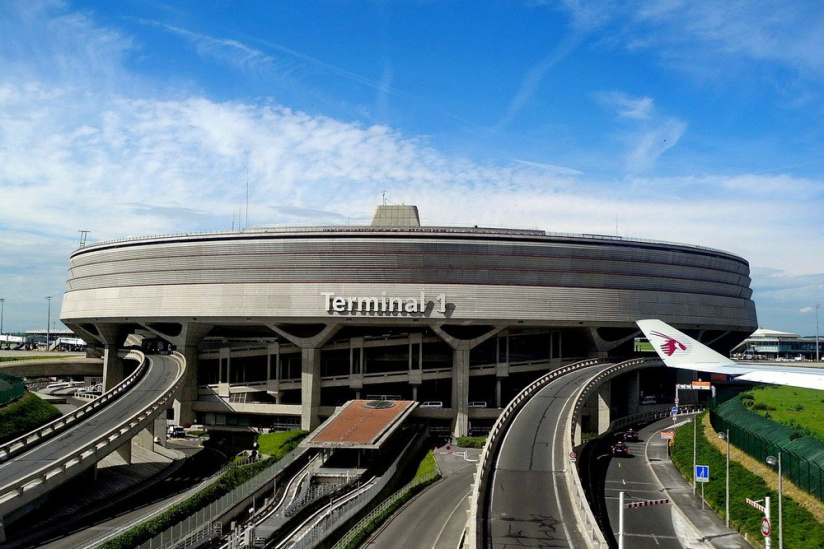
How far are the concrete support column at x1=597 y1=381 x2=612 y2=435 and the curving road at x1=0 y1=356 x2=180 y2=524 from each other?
50.4 meters

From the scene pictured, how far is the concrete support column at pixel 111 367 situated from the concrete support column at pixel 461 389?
52.5 m

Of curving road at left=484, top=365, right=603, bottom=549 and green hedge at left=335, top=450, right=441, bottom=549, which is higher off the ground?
curving road at left=484, top=365, right=603, bottom=549

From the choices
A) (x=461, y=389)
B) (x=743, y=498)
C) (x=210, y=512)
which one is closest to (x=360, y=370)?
(x=461, y=389)

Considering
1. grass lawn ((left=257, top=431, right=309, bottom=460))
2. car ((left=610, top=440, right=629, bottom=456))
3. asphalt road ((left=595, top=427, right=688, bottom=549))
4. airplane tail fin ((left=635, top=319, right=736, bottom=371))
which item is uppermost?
airplane tail fin ((left=635, top=319, right=736, bottom=371))

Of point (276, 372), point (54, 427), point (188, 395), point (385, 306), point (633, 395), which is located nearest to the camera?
point (54, 427)

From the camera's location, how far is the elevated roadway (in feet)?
157

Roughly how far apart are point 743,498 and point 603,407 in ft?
141

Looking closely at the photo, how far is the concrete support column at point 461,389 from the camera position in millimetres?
84938

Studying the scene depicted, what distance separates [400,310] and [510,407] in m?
22.7

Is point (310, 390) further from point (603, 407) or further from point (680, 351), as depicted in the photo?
point (680, 351)

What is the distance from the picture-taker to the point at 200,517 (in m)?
48.2

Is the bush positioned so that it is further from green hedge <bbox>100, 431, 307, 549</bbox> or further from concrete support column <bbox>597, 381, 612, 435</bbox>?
green hedge <bbox>100, 431, 307, 549</bbox>

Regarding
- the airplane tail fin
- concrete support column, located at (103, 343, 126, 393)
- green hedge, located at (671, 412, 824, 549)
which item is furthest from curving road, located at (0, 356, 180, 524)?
green hedge, located at (671, 412, 824, 549)

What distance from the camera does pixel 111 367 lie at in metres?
105
